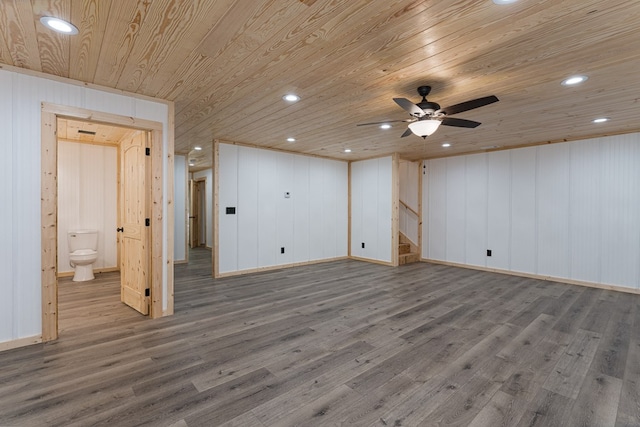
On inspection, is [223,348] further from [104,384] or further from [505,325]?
[505,325]

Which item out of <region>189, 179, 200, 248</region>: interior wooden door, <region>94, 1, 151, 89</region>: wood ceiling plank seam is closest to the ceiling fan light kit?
<region>94, 1, 151, 89</region>: wood ceiling plank seam

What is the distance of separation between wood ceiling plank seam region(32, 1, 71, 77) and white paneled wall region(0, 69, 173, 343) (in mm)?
252

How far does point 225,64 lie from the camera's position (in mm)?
2635

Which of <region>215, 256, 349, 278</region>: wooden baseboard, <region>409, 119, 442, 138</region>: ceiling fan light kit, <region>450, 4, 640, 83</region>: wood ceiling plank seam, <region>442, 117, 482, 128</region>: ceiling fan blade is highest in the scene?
<region>450, 4, 640, 83</region>: wood ceiling plank seam

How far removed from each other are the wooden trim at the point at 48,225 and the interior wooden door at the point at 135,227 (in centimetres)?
81

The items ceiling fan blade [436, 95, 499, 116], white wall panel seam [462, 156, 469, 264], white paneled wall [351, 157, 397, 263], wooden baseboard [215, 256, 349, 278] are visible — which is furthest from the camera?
white paneled wall [351, 157, 397, 263]

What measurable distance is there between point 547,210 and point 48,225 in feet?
24.1

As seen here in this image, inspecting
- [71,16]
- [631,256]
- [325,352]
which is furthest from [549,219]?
[71,16]

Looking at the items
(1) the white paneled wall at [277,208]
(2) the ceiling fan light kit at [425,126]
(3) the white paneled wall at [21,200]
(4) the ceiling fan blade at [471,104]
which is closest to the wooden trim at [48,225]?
(3) the white paneled wall at [21,200]

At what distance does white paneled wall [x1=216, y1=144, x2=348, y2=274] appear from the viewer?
5816mm

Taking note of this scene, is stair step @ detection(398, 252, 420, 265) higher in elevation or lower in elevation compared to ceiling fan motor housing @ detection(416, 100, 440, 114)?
lower

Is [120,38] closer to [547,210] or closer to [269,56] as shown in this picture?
[269,56]

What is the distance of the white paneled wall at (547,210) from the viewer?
495cm

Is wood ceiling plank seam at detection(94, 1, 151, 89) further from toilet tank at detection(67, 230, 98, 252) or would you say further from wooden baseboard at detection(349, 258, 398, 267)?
wooden baseboard at detection(349, 258, 398, 267)
